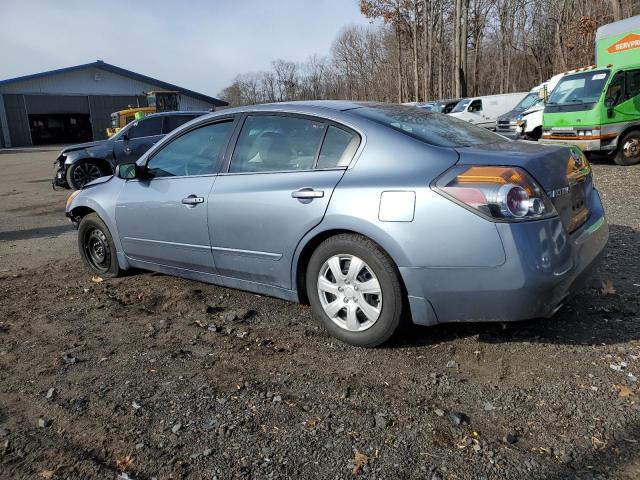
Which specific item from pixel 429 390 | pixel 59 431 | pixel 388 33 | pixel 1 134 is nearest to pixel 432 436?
pixel 429 390

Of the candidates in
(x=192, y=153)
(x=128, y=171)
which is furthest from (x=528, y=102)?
(x=128, y=171)

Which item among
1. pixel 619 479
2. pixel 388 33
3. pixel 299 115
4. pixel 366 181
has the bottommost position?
pixel 619 479

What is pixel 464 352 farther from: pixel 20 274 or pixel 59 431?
pixel 20 274

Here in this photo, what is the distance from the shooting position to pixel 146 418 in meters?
2.85

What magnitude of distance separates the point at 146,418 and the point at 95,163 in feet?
38.6

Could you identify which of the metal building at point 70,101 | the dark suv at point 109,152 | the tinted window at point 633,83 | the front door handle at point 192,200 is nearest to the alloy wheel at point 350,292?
the front door handle at point 192,200

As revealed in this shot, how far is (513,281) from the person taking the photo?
2.90 metres

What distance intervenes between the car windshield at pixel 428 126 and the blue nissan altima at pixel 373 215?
2 cm

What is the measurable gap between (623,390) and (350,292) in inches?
63.4

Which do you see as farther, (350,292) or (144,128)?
(144,128)

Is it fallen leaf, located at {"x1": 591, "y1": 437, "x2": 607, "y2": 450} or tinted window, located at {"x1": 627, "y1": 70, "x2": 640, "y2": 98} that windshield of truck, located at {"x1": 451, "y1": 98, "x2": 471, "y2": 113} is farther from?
fallen leaf, located at {"x1": 591, "y1": 437, "x2": 607, "y2": 450}

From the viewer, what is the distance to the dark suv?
42.2 feet

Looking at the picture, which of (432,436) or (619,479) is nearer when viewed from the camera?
(619,479)

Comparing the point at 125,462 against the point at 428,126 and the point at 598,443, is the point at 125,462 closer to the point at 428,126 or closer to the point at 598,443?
the point at 598,443
